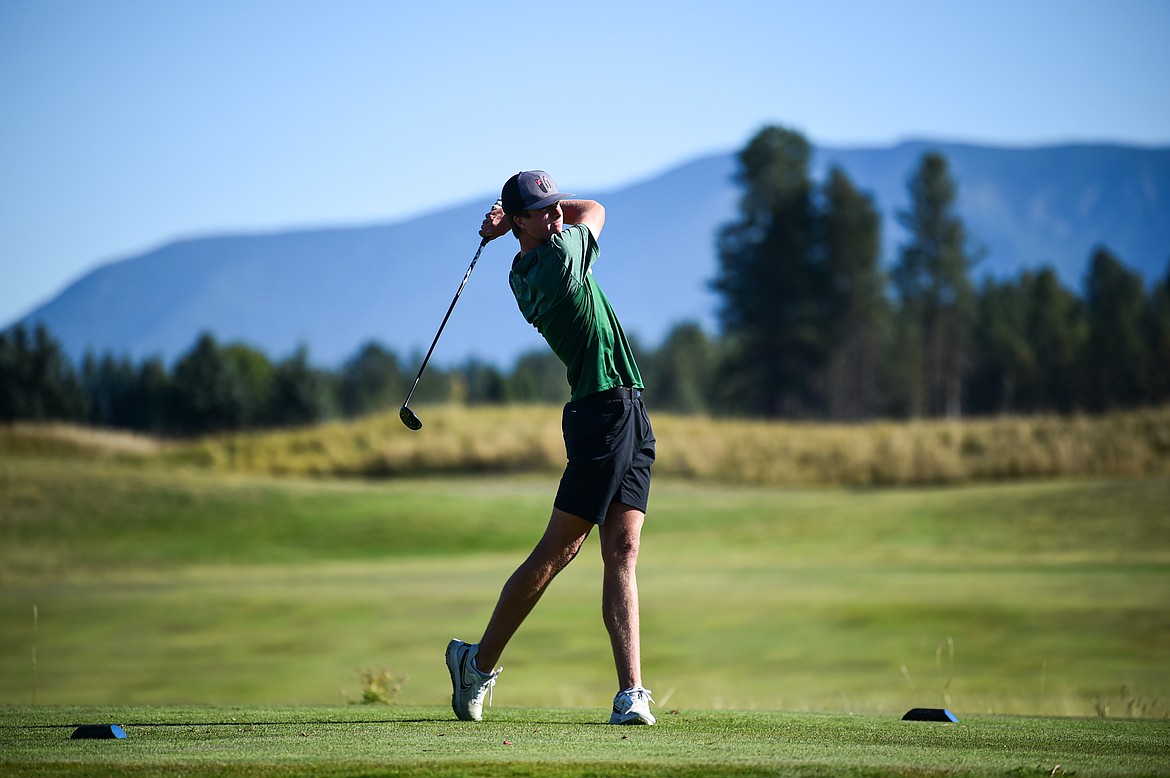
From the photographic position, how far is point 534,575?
Answer: 16.3ft

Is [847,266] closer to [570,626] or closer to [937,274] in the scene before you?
[937,274]

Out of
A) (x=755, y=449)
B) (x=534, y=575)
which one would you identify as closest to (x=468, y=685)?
(x=534, y=575)

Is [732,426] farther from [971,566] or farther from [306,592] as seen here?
[306,592]

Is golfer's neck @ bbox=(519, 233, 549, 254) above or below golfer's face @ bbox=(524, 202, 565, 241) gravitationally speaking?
below

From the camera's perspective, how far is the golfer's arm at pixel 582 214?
509 centimetres

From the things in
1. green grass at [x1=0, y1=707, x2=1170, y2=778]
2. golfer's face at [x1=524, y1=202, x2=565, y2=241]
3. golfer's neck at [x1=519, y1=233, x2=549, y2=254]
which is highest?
golfer's face at [x1=524, y1=202, x2=565, y2=241]

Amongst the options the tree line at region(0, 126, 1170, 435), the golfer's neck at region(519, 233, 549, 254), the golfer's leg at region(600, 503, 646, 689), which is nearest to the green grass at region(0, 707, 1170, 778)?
the golfer's leg at region(600, 503, 646, 689)

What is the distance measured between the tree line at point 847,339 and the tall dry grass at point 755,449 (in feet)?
38.7

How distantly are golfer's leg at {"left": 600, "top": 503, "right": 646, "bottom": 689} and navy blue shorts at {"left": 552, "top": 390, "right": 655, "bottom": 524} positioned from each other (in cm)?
5

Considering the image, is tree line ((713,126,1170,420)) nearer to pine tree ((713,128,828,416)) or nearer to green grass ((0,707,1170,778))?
pine tree ((713,128,828,416))

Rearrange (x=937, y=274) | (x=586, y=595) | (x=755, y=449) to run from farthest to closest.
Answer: (x=937, y=274)
(x=755, y=449)
(x=586, y=595)

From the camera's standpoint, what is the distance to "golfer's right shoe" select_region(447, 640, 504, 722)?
507 centimetres

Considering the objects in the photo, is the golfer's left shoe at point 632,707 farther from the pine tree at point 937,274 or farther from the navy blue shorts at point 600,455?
the pine tree at point 937,274

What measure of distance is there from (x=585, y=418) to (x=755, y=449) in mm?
27253
